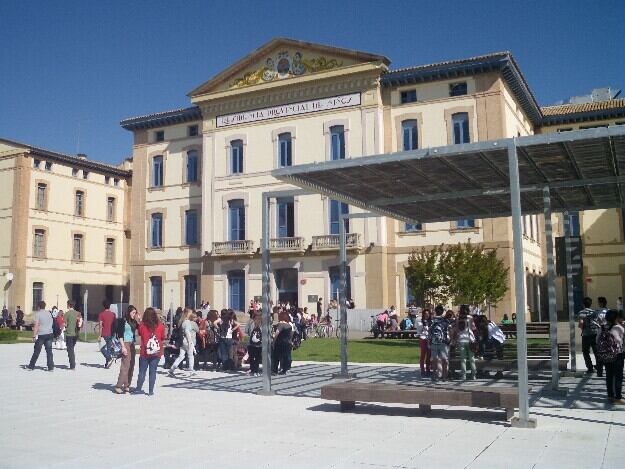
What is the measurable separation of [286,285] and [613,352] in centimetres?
2869

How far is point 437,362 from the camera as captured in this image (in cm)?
1362

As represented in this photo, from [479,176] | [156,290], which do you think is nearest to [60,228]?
[156,290]

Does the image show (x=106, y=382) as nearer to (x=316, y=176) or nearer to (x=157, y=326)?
(x=157, y=326)

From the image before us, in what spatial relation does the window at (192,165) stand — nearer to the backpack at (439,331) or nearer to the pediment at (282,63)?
the pediment at (282,63)

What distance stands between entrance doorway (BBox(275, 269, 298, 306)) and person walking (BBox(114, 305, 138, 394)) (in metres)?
24.0

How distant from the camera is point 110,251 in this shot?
53.2 m

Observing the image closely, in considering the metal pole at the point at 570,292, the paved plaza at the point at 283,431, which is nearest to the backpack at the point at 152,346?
the paved plaza at the point at 283,431

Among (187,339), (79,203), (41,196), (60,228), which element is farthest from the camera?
(79,203)

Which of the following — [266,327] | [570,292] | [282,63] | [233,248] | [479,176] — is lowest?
[266,327]

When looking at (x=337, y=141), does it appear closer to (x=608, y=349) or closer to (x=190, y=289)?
(x=190, y=289)

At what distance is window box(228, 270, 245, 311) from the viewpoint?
129 feet

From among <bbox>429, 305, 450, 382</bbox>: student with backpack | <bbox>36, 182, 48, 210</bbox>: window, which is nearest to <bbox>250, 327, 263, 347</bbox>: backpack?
<bbox>429, 305, 450, 382</bbox>: student with backpack

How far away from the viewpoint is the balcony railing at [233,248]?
126 ft

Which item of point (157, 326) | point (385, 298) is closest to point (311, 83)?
point (385, 298)
